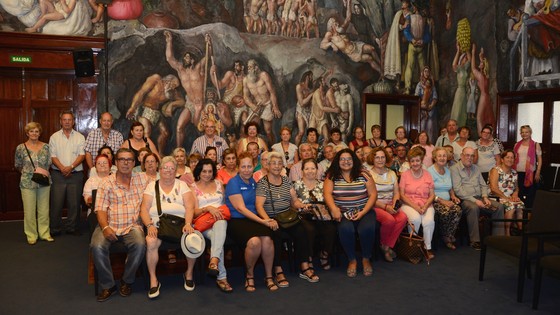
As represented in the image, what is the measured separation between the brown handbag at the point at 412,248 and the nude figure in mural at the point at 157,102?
5314 mm

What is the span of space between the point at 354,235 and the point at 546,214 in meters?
1.92

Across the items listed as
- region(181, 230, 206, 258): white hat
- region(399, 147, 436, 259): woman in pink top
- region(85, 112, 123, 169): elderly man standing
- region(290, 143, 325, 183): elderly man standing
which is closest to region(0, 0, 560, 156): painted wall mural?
region(85, 112, 123, 169): elderly man standing

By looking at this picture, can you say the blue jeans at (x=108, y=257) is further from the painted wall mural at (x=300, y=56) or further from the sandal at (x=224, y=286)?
the painted wall mural at (x=300, y=56)

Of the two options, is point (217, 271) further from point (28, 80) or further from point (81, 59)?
point (28, 80)

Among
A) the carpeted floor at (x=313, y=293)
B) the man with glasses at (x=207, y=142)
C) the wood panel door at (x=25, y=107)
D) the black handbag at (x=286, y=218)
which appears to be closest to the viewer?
the carpeted floor at (x=313, y=293)

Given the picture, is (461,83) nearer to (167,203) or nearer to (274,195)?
(274,195)

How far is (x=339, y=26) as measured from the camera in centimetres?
1093

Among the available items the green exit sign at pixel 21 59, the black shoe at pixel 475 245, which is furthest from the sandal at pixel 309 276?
the green exit sign at pixel 21 59

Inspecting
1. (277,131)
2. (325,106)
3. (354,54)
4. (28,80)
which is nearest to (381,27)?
(354,54)

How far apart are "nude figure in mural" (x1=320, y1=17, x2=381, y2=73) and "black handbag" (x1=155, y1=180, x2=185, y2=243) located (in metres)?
6.90

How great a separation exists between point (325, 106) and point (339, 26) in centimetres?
180

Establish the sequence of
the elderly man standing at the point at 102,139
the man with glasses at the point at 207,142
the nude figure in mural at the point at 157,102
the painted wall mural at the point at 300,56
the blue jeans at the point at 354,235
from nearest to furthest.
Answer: the blue jeans at the point at 354,235 → the elderly man standing at the point at 102,139 → the man with glasses at the point at 207,142 → the painted wall mural at the point at 300,56 → the nude figure in mural at the point at 157,102

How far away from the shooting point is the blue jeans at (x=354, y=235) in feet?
17.9

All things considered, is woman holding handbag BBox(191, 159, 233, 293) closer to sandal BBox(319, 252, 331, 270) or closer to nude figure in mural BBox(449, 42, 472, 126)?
sandal BBox(319, 252, 331, 270)
